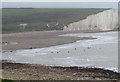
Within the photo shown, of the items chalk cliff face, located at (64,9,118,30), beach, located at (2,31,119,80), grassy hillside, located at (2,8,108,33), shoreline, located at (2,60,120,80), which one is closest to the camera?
shoreline, located at (2,60,120,80)

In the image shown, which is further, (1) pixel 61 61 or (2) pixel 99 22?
(2) pixel 99 22

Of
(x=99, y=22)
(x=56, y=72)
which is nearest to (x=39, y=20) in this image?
(x=99, y=22)

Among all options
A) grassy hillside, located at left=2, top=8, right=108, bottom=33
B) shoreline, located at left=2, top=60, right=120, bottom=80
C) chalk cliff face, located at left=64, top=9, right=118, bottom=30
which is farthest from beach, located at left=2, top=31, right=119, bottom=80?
chalk cliff face, located at left=64, top=9, right=118, bottom=30

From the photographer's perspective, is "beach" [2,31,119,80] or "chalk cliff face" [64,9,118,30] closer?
"beach" [2,31,119,80]

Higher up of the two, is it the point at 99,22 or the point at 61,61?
the point at 61,61

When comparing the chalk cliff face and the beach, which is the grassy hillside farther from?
the beach

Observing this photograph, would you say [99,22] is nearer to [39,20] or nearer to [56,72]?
[39,20]

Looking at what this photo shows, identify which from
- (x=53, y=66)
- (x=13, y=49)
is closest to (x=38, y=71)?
(x=53, y=66)

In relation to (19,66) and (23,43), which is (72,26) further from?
(19,66)
